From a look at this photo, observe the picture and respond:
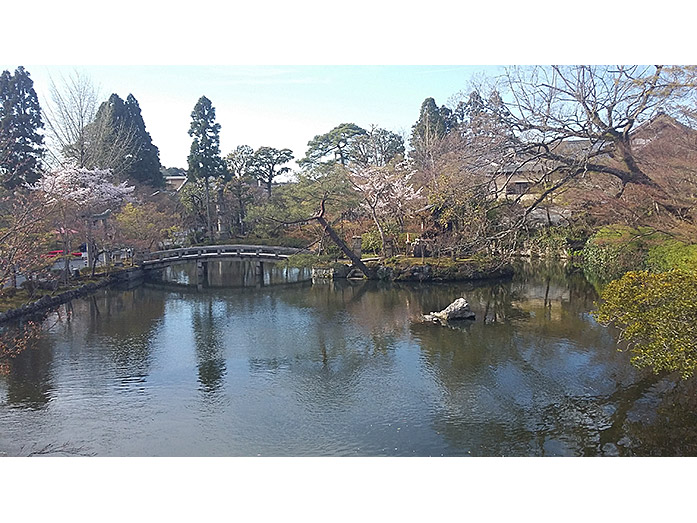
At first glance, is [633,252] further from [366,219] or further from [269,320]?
[366,219]

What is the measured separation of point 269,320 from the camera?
364 inches

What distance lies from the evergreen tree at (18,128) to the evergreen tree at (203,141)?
4.89m

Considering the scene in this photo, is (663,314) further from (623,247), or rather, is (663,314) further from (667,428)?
(623,247)

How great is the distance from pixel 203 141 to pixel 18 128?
18.7 ft

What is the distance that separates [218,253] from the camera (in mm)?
14797

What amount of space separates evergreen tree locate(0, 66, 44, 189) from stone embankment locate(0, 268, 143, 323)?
3307mm

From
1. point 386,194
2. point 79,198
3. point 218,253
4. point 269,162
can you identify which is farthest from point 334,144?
point 79,198

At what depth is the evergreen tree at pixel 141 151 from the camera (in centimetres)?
1834

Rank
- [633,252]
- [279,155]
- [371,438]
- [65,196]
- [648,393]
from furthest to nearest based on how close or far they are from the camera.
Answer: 1. [279,155]
2. [65,196]
3. [633,252]
4. [648,393]
5. [371,438]

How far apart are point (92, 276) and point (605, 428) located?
11.7 meters

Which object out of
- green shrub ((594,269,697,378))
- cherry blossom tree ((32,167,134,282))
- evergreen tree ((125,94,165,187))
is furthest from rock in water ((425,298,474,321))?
evergreen tree ((125,94,165,187))

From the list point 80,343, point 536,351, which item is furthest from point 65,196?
point 536,351

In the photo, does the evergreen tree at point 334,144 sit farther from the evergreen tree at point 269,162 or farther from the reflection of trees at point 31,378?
the reflection of trees at point 31,378

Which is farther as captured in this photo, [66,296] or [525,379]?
[66,296]
